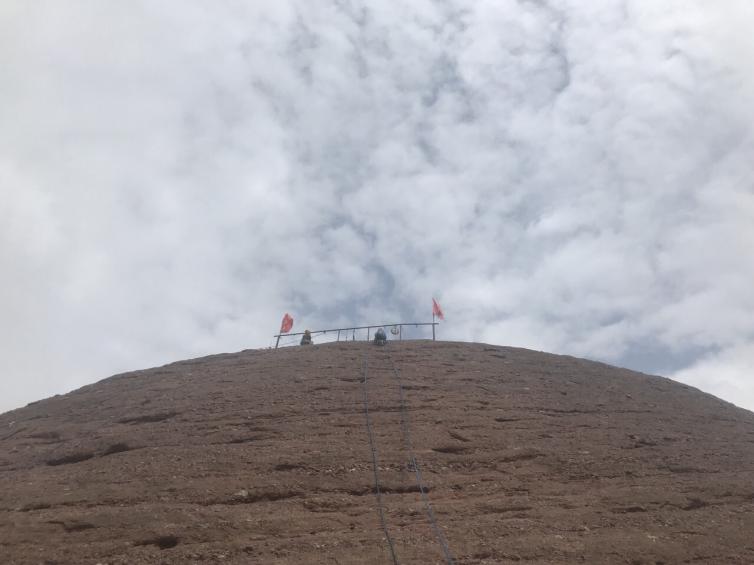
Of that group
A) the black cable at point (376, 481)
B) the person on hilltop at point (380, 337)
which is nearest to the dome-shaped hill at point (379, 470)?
the black cable at point (376, 481)

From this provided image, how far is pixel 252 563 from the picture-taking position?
8.95 metres

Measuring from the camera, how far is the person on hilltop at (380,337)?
20.9m

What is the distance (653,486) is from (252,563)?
7634 millimetres

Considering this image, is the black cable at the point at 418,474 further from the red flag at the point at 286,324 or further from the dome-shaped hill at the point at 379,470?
the red flag at the point at 286,324

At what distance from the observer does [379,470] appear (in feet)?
38.3

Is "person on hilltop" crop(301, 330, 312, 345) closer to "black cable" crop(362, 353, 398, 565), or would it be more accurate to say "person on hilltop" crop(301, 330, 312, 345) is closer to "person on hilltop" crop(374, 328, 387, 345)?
"person on hilltop" crop(374, 328, 387, 345)

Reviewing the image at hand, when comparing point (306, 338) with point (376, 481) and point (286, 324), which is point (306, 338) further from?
point (376, 481)

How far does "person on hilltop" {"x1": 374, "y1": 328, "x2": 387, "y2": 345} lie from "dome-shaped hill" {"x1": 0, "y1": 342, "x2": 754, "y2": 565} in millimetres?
2605

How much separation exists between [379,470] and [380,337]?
954 centimetres

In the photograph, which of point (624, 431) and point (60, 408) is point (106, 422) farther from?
point (624, 431)

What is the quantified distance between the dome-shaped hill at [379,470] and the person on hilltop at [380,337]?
261 centimetres

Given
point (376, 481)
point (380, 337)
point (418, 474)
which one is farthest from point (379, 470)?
point (380, 337)

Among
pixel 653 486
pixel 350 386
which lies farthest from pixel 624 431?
pixel 350 386

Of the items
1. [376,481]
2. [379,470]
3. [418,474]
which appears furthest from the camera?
[379,470]
